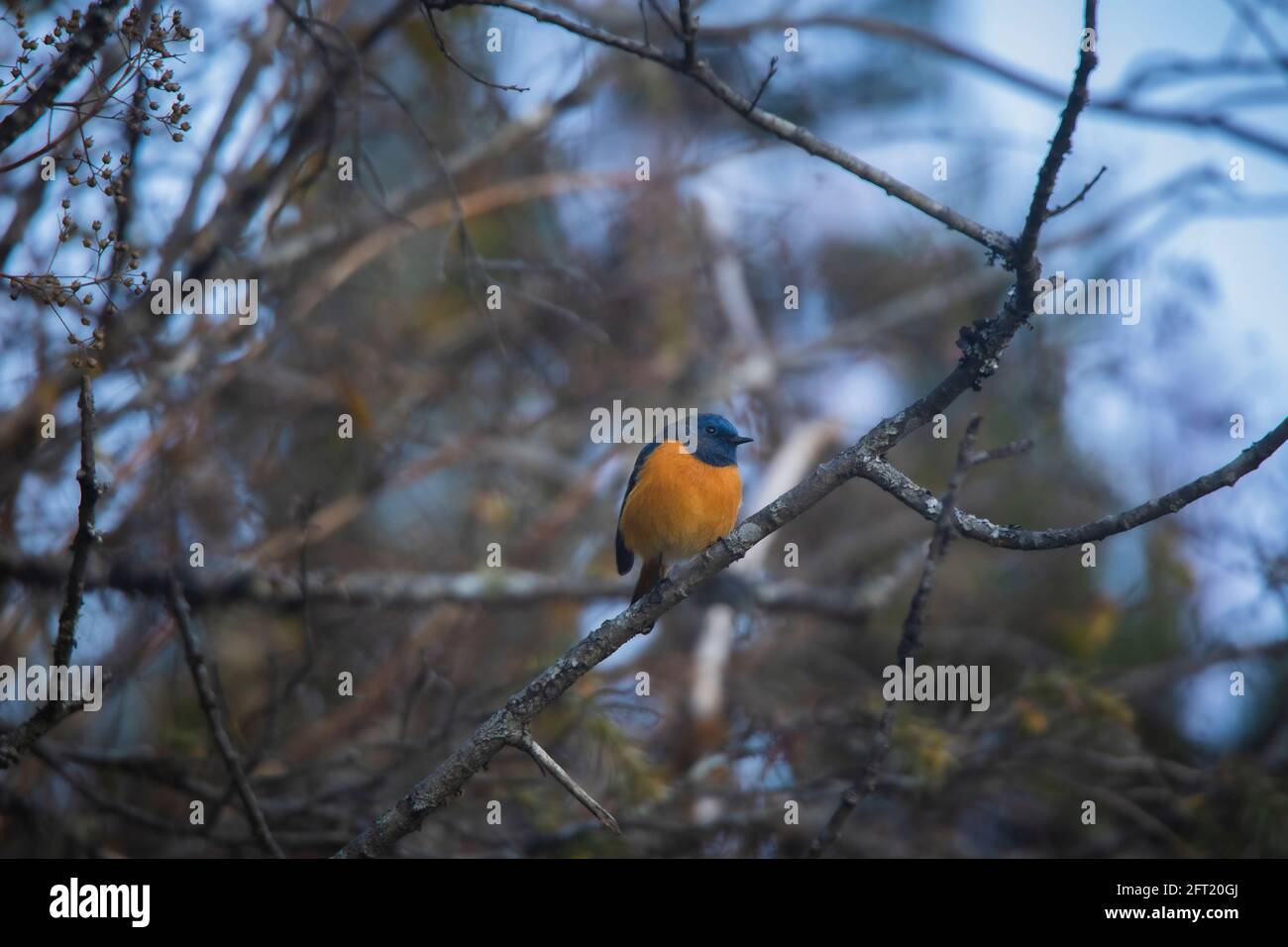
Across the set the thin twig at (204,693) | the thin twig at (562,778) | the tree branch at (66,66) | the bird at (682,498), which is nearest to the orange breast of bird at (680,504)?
the bird at (682,498)

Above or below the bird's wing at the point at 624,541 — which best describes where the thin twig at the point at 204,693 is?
below

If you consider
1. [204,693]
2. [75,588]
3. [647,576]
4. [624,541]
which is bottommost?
[204,693]

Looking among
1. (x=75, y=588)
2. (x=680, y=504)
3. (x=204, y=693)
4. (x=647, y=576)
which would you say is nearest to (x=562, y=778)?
(x=204, y=693)

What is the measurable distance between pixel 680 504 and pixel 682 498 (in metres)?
0.03

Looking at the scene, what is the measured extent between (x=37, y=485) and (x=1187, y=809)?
6065mm

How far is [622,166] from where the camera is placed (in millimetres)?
7758

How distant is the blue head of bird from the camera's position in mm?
5094

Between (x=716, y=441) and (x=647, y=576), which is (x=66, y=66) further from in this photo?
(x=647, y=576)

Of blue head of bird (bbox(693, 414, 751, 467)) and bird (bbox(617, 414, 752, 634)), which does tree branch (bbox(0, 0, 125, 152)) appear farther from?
blue head of bird (bbox(693, 414, 751, 467))

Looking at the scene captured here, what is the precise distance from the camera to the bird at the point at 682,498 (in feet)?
16.0

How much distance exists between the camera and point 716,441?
518 centimetres

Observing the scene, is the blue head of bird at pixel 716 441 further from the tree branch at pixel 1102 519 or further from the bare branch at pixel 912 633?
the bare branch at pixel 912 633

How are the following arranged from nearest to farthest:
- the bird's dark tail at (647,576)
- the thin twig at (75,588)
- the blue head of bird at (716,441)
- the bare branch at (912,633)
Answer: the thin twig at (75,588), the bare branch at (912,633), the blue head of bird at (716,441), the bird's dark tail at (647,576)
